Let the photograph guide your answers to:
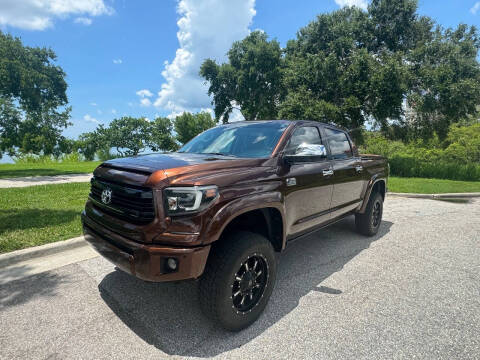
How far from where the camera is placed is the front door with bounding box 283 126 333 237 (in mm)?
2986

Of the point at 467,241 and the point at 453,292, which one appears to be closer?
the point at 453,292

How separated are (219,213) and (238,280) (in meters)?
0.70

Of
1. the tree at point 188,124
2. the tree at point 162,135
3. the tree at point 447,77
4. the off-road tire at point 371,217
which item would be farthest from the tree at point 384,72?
the tree at point 162,135

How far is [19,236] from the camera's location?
434 cm

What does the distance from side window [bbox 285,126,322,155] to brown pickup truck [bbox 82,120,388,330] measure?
0.02 meters

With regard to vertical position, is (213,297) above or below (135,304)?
above

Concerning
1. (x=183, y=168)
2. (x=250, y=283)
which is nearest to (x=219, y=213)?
(x=183, y=168)

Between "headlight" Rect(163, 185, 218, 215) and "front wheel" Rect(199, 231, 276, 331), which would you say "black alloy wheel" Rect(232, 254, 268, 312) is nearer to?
"front wheel" Rect(199, 231, 276, 331)

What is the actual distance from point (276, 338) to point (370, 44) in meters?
21.9

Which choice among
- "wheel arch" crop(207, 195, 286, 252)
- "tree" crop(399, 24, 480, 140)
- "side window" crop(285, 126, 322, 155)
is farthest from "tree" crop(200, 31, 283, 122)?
"wheel arch" crop(207, 195, 286, 252)

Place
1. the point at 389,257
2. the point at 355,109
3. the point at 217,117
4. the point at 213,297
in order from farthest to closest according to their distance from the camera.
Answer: the point at 217,117
the point at 355,109
the point at 389,257
the point at 213,297

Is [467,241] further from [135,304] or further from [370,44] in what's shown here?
[370,44]

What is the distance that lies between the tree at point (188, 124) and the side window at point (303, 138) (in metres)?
53.6

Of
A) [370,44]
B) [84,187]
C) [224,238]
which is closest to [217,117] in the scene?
[370,44]
